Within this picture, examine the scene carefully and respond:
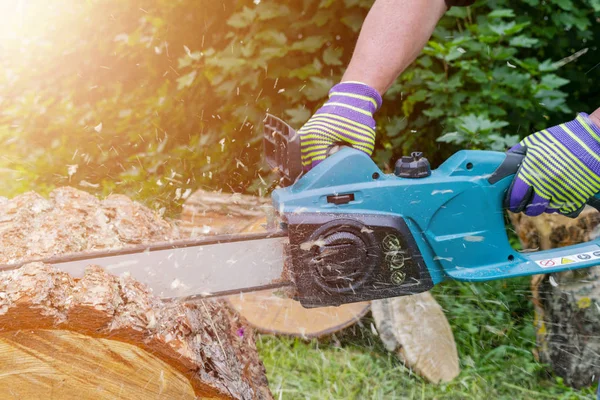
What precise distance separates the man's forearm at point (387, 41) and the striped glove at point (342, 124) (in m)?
0.08

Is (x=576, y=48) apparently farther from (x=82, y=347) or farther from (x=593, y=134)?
(x=82, y=347)

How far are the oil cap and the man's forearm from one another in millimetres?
395

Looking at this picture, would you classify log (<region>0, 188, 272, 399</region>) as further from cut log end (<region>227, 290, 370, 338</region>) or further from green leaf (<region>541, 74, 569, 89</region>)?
green leaf (<region>541, 74, 569, 89</region>)

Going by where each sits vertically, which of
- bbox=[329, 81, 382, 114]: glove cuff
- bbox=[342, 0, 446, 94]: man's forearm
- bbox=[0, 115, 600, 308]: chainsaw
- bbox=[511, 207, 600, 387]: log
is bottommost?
bbox=[511, 207, 600, 387]: log

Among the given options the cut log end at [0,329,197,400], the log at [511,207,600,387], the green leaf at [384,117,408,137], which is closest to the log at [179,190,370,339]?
the log at [511,207,600,387]

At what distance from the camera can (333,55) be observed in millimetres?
3520

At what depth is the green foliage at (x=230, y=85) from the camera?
335cm

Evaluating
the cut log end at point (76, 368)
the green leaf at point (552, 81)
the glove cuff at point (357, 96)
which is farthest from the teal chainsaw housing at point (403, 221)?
the green leaf at point (552, 81)

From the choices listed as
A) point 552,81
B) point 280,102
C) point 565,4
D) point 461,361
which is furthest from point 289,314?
point 565,4

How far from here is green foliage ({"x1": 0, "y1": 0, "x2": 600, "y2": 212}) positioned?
335 centimetres

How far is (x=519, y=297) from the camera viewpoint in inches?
129

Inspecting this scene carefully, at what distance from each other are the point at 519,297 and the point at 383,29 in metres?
1.85

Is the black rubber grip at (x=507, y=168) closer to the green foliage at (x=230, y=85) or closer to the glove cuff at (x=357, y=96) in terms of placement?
the glove cuff at (x=357, y=96)

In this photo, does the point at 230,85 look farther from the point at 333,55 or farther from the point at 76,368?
the point at 76,368
